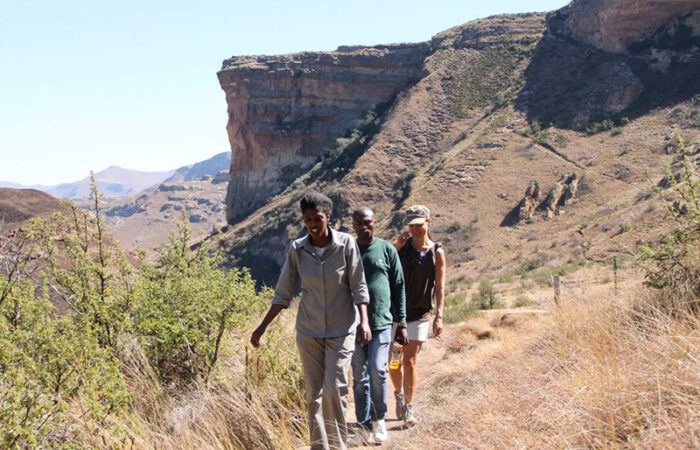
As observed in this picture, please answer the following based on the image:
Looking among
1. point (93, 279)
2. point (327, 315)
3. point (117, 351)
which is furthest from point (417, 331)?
point (93, 279)

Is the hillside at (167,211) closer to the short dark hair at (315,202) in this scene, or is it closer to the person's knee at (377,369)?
the person's knee at (377,369)

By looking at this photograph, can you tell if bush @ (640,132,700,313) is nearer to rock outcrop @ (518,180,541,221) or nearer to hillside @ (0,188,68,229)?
hillside @ (0,188,68,229)

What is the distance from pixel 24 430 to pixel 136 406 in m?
1.52

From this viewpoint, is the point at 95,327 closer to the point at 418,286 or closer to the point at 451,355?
the point at 418,286

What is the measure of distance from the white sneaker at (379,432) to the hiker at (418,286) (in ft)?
1.63

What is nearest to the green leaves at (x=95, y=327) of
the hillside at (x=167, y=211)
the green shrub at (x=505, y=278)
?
the green shrub at (x=505, y=278)

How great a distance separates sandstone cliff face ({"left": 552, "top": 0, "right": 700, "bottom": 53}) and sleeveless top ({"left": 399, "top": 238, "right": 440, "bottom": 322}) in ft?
123

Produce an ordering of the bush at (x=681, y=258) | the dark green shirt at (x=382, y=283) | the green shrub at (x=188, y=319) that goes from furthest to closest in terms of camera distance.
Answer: the green shrub at (x=188, y=319) < the bush at (x=681, y=258) < the dark green shirt at (x=382, y=283)

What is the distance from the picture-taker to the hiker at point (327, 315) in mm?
3633

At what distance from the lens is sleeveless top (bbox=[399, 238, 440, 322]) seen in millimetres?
4617

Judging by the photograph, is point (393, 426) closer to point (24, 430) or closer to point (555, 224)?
point (24, 430)

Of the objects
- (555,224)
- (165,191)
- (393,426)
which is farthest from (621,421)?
(165,191)

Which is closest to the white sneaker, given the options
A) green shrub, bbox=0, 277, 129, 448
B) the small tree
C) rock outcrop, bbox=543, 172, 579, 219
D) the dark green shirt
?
the dark green shirt

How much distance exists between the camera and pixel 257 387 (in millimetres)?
4535
